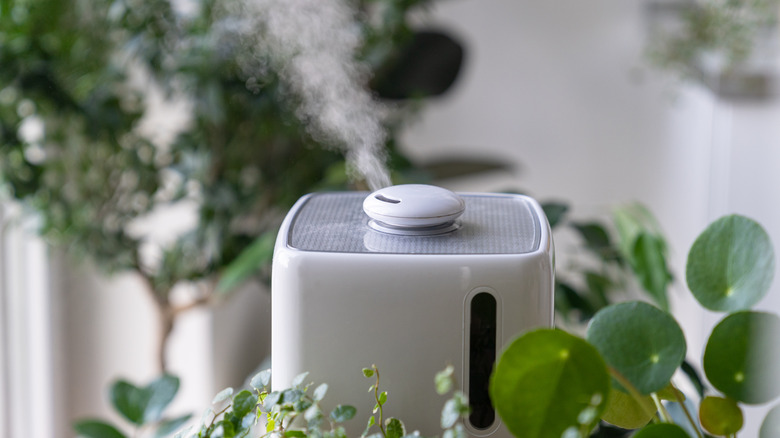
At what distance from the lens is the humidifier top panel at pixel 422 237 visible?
1.61ft

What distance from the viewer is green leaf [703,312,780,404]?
1.54ft

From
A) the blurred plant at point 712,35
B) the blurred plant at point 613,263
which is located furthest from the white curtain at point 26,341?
the blurred plant at point 712,35

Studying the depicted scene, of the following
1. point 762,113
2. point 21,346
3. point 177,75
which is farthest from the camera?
point 762,113

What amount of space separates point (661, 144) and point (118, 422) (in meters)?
1.94

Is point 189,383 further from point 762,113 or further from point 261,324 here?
point 762,113

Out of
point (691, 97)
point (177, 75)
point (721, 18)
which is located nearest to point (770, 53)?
point (721, 18)

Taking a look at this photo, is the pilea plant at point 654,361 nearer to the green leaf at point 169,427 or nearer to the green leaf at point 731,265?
the green leaf at point 731,265

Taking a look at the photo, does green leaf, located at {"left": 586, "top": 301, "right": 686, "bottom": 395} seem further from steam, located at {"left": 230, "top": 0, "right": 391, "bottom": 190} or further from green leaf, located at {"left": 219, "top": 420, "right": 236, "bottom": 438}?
steam, located at {"left": 230, "top": 0, "right": 391, "bottom": 190}

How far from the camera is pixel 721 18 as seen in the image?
2.20 m

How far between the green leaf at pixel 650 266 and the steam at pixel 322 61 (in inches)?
11.5

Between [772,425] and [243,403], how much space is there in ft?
1.14

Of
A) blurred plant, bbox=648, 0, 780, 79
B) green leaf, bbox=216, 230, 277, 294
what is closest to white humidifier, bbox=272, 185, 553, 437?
green leaf, bbox=216, 230, 277, 294

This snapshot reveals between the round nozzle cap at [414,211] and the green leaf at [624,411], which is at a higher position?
the round nozzle cap at [414,211]

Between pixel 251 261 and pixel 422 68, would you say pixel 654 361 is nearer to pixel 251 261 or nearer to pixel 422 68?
pixel 251 261
